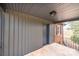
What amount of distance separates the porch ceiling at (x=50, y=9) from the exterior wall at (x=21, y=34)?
4.7 inches

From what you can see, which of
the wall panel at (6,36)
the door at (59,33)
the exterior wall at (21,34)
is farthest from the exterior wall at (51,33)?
the wall panel at (6,36)

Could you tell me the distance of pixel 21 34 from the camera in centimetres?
190

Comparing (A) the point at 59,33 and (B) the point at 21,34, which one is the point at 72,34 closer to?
(A) the point at 59,33

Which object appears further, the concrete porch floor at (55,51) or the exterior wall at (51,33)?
the exterior wall at (51,33)

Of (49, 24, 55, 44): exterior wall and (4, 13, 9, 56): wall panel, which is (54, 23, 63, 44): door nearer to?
(49, 24, 55, 44): exterior wall

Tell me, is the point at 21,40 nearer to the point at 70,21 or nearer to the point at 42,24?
the point at 42,24

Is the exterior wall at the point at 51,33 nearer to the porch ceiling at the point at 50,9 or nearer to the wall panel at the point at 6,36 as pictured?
the porch ceiling at the point at 50,9

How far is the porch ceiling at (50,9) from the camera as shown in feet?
5.79

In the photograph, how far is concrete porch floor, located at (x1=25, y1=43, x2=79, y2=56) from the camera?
1.81 metres

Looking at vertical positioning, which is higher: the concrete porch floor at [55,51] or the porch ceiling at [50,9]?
the porch ceiling at [50,9]

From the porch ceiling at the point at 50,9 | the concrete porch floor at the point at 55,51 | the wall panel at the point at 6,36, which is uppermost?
the porch ceiling at the point at 50,9

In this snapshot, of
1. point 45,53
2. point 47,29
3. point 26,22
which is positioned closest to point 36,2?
point 26,22

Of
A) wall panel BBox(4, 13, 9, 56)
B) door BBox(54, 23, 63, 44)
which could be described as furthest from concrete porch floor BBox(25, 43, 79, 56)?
wall panel BBox(4, 13, 9, 56)

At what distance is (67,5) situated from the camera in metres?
1.77
